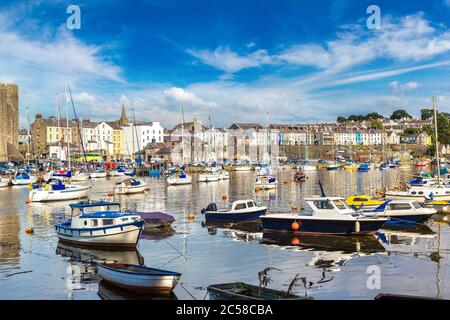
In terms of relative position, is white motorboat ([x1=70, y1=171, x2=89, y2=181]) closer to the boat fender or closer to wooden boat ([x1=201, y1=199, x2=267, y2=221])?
wooden boat ([x1=201, y1=199, x2=267, y2=221])

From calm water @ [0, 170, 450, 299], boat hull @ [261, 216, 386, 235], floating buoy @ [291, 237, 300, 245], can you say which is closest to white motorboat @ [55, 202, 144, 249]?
calm water @ [0, 170, 450, 299]

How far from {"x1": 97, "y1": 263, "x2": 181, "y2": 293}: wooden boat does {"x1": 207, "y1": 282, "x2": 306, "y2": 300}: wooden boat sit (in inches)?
104

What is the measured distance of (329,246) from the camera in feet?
99.0

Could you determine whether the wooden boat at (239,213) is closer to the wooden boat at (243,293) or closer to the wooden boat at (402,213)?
the wooden boat at (402,213)

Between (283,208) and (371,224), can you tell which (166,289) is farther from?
(283,208)

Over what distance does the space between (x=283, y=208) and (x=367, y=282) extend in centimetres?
2877

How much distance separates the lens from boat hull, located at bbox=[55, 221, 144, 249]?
29.9 metres

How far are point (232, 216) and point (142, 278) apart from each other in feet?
63.7

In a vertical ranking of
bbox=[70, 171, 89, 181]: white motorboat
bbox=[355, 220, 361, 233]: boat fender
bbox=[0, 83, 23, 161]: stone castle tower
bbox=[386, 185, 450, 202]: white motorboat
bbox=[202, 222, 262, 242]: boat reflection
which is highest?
bbox=[0, 83, 23, 161]: stone castle tower

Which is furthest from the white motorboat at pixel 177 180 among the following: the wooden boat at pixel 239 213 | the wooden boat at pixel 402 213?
the wooden boat at pixel 402 213

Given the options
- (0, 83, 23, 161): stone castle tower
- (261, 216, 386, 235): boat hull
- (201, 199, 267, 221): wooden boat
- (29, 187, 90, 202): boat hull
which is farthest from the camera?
(0, 83, 23, 161): stone castle tower

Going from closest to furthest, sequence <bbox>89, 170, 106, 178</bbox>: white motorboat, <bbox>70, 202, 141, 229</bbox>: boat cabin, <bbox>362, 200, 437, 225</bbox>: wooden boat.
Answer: <bbox>70, 202, 141, 229</bbox>: boat cabin → <bbox>362, 200, 437, 225</bbox>: wooden boat → <bbox>89, 170, 106, 178</bbox>: white motorboat

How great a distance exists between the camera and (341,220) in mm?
32375

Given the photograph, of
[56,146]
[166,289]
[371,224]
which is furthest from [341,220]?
[56,146]
